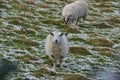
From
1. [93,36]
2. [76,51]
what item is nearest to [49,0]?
[93,36]

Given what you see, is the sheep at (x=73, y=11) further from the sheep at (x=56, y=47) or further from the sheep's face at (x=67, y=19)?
the sheep at (x=56, y=47)

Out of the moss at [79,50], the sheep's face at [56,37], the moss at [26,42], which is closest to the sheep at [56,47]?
the sheep's face at [56,37]

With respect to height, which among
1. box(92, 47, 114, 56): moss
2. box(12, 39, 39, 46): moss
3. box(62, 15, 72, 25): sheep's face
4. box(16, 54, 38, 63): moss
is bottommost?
box(92, 47, 114, 56): moss

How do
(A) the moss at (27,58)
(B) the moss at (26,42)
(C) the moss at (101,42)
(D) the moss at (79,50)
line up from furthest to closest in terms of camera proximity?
(C) the moss at (101,42), (B) the moss at (26,42), (D) the moss at (79,50), (A) the moss at (27,58)

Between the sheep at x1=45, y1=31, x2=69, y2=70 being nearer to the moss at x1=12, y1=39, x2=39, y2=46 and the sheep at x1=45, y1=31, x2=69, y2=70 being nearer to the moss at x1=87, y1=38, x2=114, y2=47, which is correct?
the moss at x1=12, y1=39, x2=39, y2=46

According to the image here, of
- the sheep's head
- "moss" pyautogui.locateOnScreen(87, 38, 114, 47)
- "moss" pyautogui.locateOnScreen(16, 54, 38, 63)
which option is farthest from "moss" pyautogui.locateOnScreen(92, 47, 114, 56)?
the sheep's head

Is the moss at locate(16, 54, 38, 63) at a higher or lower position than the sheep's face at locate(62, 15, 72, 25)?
lower

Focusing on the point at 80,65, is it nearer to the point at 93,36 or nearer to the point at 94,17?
the point at 93,36

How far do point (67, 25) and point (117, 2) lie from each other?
38.1 feet

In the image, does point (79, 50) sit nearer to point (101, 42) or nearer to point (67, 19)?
point (101, 42)

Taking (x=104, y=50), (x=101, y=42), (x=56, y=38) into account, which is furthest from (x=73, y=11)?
(x=56, y=38)

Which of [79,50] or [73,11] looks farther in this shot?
[73,11]

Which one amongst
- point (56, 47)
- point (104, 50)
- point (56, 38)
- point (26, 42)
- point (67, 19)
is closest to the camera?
point (56, 38)

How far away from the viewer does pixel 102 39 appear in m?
15.9
